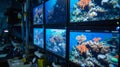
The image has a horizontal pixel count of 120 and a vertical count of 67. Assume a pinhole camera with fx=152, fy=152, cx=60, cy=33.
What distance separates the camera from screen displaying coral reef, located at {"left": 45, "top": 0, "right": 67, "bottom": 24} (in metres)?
1.91

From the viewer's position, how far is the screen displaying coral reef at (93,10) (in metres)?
1.11

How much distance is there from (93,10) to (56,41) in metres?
0.93

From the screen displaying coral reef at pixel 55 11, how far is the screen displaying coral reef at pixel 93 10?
230 millimetres

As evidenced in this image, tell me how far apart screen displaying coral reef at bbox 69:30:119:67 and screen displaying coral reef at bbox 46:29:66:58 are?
0.20m

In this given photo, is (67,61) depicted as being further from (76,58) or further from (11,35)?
(11,35)

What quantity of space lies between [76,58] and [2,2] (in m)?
6.53

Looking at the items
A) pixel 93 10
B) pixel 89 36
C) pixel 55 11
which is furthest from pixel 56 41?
pixel 93 10

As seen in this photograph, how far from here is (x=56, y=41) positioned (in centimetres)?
214

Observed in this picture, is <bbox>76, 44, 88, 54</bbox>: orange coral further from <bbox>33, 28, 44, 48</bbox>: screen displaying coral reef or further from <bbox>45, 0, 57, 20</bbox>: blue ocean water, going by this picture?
<bbox>33, 28, 44, 48</bbox>: screen displaying coral reef

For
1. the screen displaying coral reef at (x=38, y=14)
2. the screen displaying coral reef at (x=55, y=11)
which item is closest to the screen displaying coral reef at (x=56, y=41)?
the screen displaying coral reef at (x=55, y=11)

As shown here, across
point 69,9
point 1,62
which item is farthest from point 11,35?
point 69,9

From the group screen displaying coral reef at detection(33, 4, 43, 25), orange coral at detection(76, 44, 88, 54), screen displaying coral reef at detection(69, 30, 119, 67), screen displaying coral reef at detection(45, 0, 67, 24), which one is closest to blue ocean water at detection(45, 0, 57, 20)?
screen displaying coral reef at detection(45, 0, 67, 24)

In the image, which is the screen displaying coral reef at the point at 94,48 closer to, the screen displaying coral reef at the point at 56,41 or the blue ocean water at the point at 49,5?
the screen displaying coral reef at the point at 56,41

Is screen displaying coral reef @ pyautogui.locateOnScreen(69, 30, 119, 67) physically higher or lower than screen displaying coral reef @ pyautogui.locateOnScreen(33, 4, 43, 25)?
lower
